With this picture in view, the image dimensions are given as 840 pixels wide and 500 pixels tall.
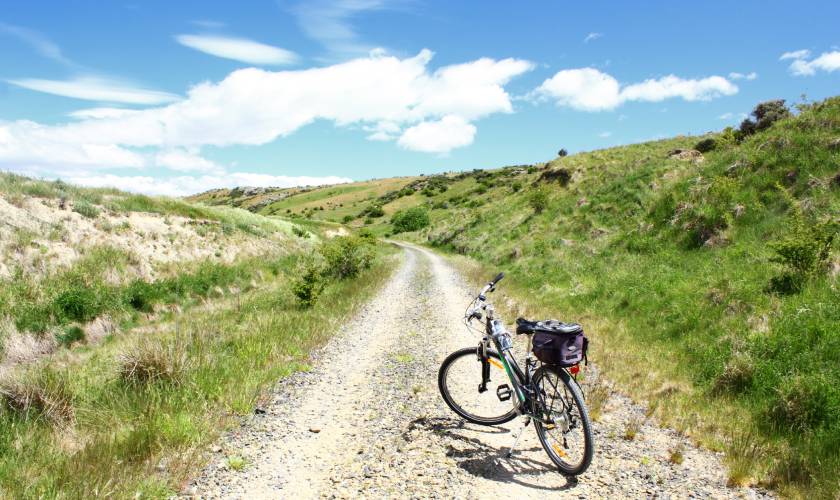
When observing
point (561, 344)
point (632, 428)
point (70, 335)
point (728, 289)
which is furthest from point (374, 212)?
point (561, 344)

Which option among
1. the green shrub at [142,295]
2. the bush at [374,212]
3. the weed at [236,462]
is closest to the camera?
the weed at [236,462]

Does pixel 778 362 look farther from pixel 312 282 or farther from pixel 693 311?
pixel 312 282

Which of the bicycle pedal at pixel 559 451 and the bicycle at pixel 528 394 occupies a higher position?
the bicycle at pixel 528 394

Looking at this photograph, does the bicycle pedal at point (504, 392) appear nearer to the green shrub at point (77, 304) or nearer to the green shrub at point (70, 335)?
the green shrub at point (70, 335)

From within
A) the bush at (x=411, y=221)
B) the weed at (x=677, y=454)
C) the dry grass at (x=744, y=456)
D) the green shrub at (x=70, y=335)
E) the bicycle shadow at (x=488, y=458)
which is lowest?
the green shrub at (x=70, y=335)

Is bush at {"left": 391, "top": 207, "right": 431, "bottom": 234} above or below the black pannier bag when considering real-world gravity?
above

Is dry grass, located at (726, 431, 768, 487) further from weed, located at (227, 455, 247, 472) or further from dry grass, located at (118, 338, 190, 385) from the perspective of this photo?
dry grass, located at (118, 338, 190, 385)

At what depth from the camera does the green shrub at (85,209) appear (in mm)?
21844

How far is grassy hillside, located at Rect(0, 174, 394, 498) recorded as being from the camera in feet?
17.3

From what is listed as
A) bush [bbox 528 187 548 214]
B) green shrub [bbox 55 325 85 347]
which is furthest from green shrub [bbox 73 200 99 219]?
bush [bbox 528 187 548 214]

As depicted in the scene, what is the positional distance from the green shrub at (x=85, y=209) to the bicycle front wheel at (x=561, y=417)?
2456 centimetres

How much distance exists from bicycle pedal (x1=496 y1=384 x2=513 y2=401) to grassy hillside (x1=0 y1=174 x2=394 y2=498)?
3.91 meters

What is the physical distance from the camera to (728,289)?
11.0 m

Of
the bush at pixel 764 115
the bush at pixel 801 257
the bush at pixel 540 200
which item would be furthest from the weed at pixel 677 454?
the bush at pixel 540 200
